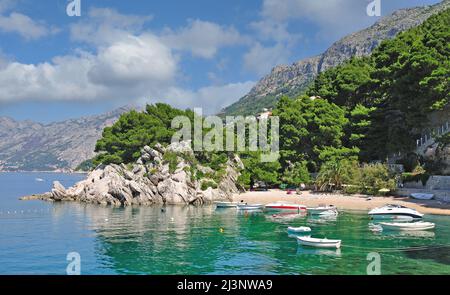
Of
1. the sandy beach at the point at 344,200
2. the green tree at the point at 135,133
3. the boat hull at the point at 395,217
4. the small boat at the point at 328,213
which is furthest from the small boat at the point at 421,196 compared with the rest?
the green tree at the point at 135,133

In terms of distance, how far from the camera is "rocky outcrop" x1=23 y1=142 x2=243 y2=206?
65.9m

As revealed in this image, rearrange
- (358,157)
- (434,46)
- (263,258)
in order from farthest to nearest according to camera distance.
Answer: (358,157) → (434,46) → (263,258)

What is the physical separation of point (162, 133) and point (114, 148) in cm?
1087

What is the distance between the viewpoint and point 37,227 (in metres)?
43.9

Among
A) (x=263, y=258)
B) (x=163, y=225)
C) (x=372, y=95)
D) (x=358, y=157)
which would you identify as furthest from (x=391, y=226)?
(x=372, y=95)

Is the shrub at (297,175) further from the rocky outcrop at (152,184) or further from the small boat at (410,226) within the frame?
the small boat at (410,226)

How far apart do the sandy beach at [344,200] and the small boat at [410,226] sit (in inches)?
387

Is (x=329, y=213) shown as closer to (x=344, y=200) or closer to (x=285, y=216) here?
(x=285, y=216)

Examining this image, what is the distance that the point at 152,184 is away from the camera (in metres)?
67.8

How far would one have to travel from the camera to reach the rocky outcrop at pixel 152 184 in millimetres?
65938

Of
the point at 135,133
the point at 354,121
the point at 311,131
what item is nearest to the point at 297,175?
the point at 311,131

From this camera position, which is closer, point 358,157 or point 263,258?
point 263,258
